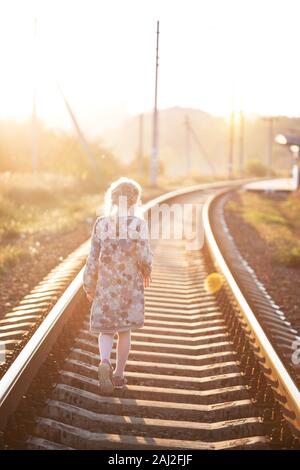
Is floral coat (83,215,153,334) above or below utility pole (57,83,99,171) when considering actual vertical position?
below

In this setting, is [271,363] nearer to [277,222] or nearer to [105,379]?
[105,379]

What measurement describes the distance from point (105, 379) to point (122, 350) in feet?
0.99

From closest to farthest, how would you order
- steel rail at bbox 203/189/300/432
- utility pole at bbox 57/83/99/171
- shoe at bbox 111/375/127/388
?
steel rail at bbox 203/189/300/432 < shoe at bbox 111/375/127/388 < utility pole at bbox 57/83/99/171

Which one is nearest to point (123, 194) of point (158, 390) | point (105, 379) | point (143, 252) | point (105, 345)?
point (143, 252)

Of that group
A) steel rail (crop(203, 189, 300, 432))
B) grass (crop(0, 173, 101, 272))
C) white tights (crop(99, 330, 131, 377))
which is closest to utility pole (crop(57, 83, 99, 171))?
grass (crop(0, 173, 101, 272))

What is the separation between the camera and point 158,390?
4641mm

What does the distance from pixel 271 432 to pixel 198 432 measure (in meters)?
0.48

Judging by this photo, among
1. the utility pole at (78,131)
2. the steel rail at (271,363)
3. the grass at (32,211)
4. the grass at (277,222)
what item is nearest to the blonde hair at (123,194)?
the steel rail at (271,363)

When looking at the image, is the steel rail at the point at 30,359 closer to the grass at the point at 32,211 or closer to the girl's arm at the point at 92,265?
the girl's arm at the point at 92,265

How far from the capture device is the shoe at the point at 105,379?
14.6 feet

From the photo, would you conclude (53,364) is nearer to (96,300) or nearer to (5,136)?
(96,300)

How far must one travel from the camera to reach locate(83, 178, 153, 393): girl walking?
446 cm

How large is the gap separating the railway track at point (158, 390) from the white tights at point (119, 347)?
0.18 metres

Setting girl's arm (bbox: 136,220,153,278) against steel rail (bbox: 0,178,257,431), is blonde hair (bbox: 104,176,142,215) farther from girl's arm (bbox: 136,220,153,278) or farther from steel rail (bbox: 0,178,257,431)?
steel rail (bbox: 0,178,257,431)
